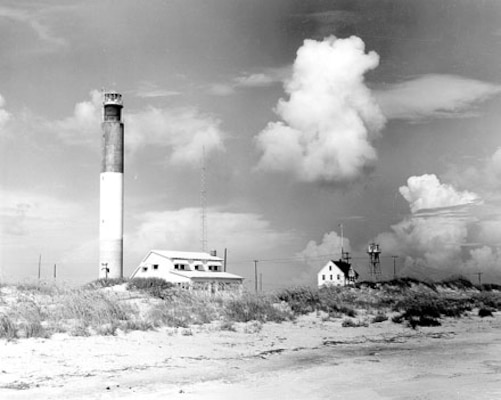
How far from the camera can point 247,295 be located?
2070 centimetres

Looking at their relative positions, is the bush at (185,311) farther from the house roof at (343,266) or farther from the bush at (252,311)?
the house roof at (343,266)

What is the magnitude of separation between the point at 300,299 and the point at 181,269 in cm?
2934

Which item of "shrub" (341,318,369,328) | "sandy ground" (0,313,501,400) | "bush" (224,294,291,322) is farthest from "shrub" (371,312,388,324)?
"bush" (224,294,291,322)

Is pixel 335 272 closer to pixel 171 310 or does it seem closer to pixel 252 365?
pixel 171 310

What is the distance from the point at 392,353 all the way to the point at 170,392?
636 centimetres

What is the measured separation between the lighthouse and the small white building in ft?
82.6

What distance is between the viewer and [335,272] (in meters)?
65.6

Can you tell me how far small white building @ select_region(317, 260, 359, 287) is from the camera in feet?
211

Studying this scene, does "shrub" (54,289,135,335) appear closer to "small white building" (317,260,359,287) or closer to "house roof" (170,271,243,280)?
"house roof" (170,271,243,280)

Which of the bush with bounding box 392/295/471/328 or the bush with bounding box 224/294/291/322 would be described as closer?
the bush with bounding box 224/294/291/322

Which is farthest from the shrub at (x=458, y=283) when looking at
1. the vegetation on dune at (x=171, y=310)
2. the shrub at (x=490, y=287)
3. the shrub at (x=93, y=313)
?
the shrub at (x=93, y=313)

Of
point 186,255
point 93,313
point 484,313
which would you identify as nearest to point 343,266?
point 186,255

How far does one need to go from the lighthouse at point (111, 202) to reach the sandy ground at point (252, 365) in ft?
98.1

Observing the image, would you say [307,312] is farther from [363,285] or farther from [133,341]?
[363,285]
